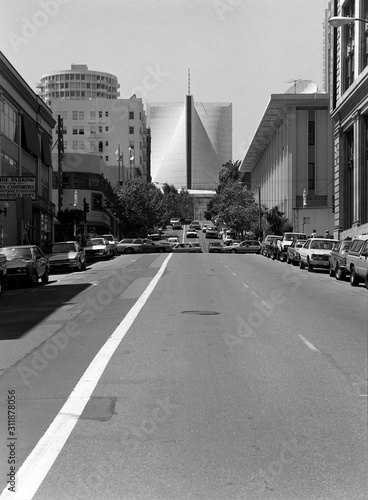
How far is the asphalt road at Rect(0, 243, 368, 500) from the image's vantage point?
5879mm

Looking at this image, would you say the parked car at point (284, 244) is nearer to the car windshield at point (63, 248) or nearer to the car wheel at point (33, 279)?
the car windshield at point (63, 248)

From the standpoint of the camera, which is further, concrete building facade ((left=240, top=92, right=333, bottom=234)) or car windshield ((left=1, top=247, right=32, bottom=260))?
concrete building facade ((left=240, top=92, right=333, bottom=234))

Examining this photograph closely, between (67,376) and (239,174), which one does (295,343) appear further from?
(239,174)

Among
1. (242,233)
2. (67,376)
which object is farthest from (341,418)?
(242,233)

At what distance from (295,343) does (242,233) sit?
3268 inches

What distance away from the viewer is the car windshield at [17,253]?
28.5m

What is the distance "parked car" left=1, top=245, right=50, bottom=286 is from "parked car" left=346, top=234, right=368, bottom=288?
1259 cm

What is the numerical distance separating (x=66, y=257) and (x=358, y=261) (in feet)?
52.4

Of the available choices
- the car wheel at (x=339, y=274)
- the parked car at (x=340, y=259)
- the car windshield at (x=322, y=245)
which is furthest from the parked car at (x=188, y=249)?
the car wheel at (x=339, y=274)

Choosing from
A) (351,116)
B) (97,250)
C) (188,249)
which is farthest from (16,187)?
(188,249)

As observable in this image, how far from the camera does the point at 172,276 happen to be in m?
30.3

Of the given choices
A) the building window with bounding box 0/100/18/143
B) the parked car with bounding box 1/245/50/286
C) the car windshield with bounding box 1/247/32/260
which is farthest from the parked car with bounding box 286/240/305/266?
the building window with bounding box 0/100/18/143

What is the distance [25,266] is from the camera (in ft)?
90.6

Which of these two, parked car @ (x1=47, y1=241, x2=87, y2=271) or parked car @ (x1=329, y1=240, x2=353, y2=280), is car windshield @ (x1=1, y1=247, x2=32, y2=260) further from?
A: parked car @ (x1=329, y1=240, x2=353, y2=280)
